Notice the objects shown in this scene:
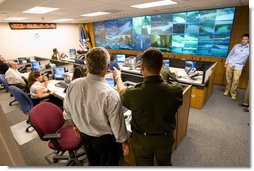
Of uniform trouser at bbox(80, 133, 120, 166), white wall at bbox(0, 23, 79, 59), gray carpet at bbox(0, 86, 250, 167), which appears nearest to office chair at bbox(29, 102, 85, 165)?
uniform trouser at bbox(80, 133, 120, 166)

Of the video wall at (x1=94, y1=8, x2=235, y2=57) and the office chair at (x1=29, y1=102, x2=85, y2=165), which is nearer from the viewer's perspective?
the office chair at (x1=29, y1=102, x2=85, y2=165)

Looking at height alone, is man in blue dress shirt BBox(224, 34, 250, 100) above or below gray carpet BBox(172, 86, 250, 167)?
above

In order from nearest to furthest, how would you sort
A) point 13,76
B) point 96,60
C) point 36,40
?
1. point 96,60
2. point 13,76
3. point 36,40

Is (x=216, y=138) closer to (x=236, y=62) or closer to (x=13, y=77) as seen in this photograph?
(x=236, y=62)

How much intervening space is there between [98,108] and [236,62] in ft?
13.4

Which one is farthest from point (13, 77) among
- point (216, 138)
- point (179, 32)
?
point (179, 32)

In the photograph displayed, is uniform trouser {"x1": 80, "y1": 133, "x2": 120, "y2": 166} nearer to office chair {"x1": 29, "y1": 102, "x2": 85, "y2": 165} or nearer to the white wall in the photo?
office chair {"x1": 29, "y1": 102, "x2": 85, "y2": 165}

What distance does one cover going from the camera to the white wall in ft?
21.8

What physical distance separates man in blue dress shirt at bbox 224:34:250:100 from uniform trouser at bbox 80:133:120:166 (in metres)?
3.83

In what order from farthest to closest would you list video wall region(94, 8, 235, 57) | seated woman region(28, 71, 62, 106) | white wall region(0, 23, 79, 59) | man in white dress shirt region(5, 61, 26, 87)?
white wall region(0, 23, 79, 59), video wall region(94, 8, 235, 57), man in white dress shirt region(5, 61, 26, 87), seated woman region(28, 71, 62, 106)

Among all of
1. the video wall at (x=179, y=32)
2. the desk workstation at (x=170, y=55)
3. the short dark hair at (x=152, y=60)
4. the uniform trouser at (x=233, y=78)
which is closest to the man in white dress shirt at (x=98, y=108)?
the desk workstation at (x=170, y=55)

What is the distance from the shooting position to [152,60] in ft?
3.81

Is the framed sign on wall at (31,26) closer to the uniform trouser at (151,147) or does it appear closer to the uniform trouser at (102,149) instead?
the uniform trouser at (102,149)

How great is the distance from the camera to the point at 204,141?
2.60 metres
